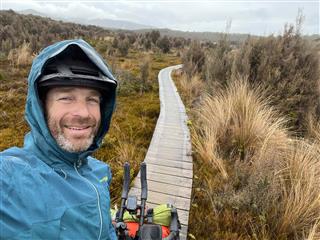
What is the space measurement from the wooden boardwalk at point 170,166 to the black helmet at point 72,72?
217cm

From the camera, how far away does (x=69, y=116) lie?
2057 millimetres

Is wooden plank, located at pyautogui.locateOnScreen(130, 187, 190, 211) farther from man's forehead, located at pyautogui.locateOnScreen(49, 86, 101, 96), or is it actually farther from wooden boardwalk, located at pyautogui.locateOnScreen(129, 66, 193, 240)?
man's forehead, located at pyautogui.locateOnScreen(49, 86, 101, 96)

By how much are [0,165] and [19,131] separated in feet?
17.2

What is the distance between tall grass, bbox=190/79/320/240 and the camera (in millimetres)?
3617

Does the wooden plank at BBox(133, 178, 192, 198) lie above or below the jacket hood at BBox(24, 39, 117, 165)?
below

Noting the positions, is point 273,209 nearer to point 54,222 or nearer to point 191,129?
point 54,222

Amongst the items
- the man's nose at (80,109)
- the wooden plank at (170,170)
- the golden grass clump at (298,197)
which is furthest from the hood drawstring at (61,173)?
the wooden plank at (170,170)

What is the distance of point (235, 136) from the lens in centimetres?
563

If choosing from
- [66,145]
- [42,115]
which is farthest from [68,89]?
[66,145]

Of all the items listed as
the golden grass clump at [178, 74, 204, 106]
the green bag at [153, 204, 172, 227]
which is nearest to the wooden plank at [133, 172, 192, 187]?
the green bag at [153, 204, 172, 227]

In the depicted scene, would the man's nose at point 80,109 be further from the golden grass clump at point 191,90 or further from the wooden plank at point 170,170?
the golden grass clump at point 191,90

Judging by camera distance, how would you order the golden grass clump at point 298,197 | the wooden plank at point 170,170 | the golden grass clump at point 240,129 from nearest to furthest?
1. the golden grass clump at point 298,197
2. the wooden plank at point 170,170
3. the golden grass clump at point 240,129

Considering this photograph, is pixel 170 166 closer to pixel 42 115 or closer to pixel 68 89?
pixel 68 89

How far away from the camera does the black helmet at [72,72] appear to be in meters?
1.98
